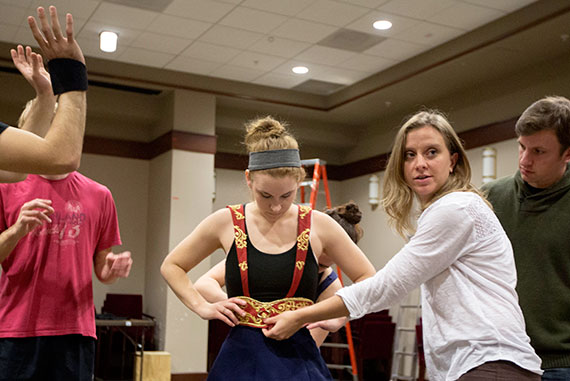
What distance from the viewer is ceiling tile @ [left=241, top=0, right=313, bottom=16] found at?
19.7 ft

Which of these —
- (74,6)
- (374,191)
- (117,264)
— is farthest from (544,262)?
(374,191)

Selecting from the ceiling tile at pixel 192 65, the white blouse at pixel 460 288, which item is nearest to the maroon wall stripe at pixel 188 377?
the ceiling tile at pixel 192 65

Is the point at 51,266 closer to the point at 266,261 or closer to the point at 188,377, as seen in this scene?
the point at 266,261

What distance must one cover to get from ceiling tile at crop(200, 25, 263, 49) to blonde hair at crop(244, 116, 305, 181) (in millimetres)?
4847

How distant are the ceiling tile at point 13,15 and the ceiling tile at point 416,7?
3.66 metres

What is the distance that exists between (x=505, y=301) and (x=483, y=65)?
248 inches

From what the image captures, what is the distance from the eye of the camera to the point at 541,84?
716 centimetres

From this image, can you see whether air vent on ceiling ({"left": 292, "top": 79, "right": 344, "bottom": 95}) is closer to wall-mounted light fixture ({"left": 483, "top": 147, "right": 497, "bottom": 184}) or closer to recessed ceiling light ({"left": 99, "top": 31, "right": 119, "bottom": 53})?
wall-mounted light fixture ({"left": 483, "top": 147, "right": 497, "bottom": 184})

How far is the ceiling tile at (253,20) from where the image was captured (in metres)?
6.28

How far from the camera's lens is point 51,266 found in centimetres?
222

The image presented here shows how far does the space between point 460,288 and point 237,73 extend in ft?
23.2

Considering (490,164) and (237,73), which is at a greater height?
(237,73)

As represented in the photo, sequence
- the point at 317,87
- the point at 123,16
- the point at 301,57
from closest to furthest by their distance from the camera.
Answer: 1. the point at 123,16
2. the point at 301,57
3. the point at 317,87

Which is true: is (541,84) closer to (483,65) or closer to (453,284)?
(483,65)
